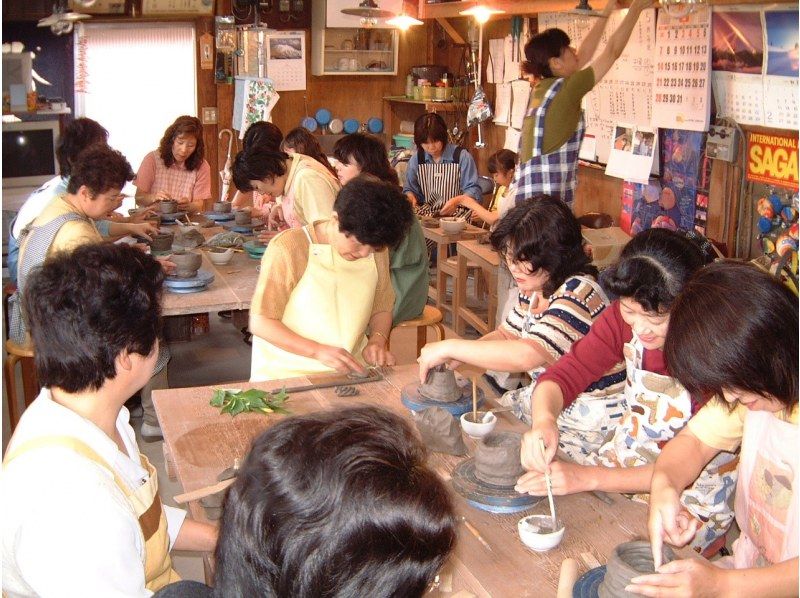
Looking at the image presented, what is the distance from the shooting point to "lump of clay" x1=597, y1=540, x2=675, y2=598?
5.42 ft

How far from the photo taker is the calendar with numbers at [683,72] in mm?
4504

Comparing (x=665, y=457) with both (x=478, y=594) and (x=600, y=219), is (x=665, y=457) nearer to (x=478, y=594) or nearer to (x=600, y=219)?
(x=478, y=594)

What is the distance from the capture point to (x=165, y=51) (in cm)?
792

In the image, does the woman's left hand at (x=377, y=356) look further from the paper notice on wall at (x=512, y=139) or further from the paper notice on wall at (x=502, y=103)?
the paper notice on wall at (x=502, y=103)

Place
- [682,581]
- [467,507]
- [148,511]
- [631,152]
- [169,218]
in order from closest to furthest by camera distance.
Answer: [682,581], [148,511], [467,507], [631,152], [169,218]

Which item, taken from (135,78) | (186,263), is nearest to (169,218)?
(186,263)

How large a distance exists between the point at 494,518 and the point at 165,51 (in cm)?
684

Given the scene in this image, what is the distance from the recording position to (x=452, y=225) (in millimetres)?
5824

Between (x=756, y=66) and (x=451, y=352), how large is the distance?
2429 mm

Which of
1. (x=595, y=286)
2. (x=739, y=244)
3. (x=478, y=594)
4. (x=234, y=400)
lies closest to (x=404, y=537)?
(x=478, y=594)

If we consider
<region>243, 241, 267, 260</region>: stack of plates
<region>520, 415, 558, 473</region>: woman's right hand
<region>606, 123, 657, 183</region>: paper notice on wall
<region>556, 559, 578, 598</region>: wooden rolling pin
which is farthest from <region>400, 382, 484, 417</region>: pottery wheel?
<region>606, 123, 657, 183</region>: paper notice on wall

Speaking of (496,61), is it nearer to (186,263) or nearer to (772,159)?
(772,159)

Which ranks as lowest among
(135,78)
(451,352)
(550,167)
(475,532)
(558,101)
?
(475,532)

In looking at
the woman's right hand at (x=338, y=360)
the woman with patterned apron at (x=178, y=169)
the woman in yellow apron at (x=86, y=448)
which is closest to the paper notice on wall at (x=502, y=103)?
the woman with patterned apron at (x=178, y=169)
